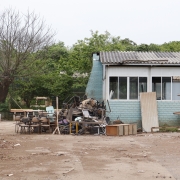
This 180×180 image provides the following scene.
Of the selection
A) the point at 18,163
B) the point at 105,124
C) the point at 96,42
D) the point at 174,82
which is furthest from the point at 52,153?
the point at 96,42

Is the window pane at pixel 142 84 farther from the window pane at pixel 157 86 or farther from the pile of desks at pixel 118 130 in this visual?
the pile of desks at pixel 118 130

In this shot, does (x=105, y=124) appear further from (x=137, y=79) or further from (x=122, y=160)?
(x=122, y=160)

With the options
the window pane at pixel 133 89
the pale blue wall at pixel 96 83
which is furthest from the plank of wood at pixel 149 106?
the pale blue wall at pixel 96 83

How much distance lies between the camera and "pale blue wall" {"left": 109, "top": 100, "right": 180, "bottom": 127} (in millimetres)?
22016

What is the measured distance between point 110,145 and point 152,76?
26.5 feet

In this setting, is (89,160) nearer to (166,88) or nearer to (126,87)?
(126,87)

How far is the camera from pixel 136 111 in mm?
22078

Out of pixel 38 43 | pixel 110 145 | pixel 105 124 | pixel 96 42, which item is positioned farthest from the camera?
pixel 96 42

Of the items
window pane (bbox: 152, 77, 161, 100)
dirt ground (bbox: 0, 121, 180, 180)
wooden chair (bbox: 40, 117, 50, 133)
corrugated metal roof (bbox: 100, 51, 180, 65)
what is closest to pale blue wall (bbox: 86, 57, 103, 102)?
corrugated metal roof (bbox: 100, 51, 180, 65)

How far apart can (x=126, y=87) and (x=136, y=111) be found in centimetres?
139

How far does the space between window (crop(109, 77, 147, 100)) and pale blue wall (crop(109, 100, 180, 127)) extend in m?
0.40

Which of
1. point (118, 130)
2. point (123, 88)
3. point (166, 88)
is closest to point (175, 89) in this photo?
point (166, 88)

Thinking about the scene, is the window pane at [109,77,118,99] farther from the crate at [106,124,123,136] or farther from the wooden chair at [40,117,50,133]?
the wooden chair at [40,117,50,133]

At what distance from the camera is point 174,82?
886 inches
